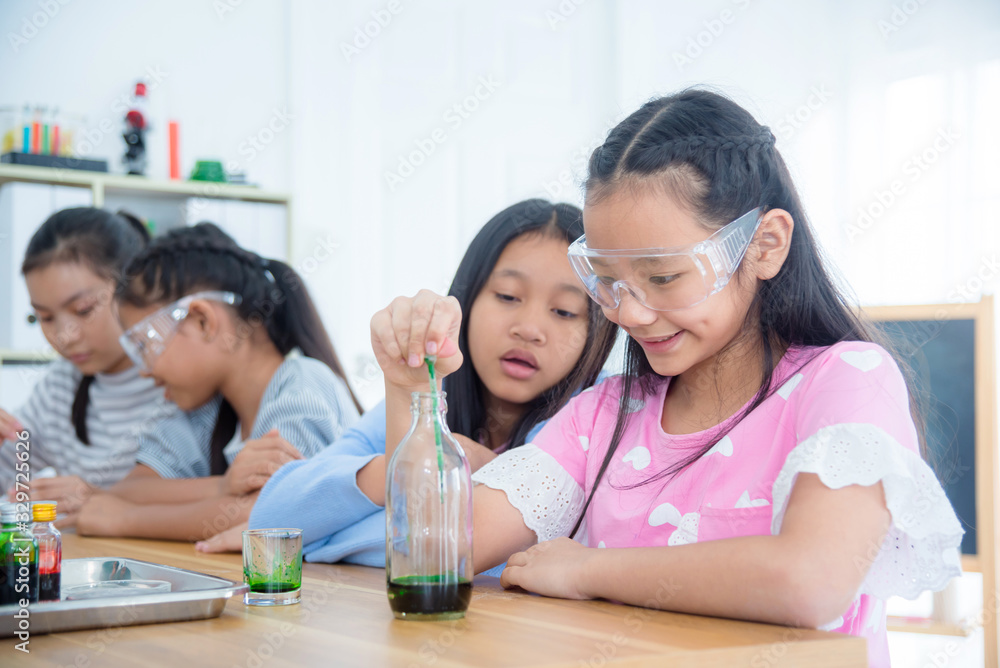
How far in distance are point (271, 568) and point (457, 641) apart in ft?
0.96

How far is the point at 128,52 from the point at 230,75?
40cm

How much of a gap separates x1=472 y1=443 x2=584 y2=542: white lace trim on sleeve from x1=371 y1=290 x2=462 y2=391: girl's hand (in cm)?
15

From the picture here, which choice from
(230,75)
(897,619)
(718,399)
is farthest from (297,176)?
(718,399)

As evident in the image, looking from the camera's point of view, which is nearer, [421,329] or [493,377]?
[421,329]

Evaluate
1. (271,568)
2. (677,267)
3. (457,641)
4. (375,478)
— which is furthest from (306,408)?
(457,641)

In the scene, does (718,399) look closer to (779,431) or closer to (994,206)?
(779,431)

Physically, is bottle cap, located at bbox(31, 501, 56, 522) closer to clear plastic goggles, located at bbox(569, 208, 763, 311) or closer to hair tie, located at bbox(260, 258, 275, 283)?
clear plastic goggles, located at bbox(569, 208, 763, 311)

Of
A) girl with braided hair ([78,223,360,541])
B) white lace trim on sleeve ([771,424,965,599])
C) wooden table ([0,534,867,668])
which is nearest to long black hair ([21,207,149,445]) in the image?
girl with braided hair ([78,223,360,541])

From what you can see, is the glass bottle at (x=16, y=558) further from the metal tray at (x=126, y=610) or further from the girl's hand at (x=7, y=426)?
the girl's hand at (x=7, y=426)

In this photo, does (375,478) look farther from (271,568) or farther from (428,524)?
(428,524)

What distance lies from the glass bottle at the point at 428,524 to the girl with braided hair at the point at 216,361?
1048 mm

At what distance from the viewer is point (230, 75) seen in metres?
3.79

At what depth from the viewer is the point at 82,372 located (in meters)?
2.47

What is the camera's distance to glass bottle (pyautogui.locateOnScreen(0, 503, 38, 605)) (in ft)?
2.65
